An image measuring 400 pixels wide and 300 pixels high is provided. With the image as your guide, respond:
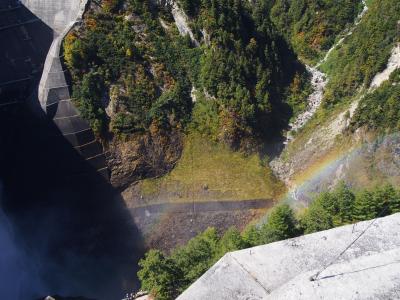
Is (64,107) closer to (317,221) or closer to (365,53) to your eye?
(317,221)

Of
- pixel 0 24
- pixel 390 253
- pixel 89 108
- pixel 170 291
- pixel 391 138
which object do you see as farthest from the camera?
pixel 0 24

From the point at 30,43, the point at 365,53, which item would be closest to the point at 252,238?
the point at 365,53

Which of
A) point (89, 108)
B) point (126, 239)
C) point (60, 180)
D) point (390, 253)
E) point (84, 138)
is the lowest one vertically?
point (126, 239)

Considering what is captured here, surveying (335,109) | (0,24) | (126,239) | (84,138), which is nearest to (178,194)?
(126,239)

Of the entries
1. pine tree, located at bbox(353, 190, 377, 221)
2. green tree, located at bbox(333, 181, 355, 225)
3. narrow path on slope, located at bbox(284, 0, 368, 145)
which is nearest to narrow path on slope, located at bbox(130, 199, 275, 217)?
narrow path on slope, located at bbox(284, 0, 368, 145)

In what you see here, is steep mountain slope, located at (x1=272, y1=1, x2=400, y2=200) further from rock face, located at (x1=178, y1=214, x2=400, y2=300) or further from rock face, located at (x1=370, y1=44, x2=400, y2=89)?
rock face, located at (x1=178, y1=214, x2=400, y2=300)

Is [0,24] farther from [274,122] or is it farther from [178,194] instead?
[274,122]
